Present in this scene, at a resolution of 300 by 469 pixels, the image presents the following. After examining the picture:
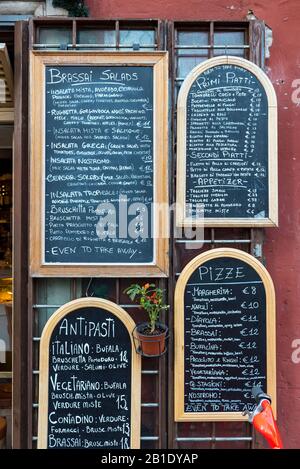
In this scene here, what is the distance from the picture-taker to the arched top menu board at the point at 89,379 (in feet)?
11.0

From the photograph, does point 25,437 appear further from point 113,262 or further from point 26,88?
point 26,88

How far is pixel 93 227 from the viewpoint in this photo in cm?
344

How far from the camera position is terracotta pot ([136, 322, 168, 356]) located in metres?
3.24

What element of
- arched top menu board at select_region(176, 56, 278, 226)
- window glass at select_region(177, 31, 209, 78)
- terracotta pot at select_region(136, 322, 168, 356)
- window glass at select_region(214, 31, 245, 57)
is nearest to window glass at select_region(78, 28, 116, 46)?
window glass at select_region(177, 31, 209, 78)

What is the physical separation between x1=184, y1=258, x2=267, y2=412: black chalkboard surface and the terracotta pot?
224 millimetres

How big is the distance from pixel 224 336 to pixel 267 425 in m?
0.96

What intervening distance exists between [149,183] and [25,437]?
2.38 metres

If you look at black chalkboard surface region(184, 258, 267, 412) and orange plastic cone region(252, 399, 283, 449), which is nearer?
orange plastic cone region(252, 399, 283, 449)

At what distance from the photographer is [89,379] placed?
11.1 ft

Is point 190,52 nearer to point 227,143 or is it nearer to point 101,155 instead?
point 227,143

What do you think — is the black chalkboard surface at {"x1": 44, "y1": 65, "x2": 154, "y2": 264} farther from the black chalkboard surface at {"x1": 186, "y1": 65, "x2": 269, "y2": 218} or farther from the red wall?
the red wall

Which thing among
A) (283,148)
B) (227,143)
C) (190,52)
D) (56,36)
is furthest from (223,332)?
(56,36)

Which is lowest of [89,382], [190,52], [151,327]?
[89,382]

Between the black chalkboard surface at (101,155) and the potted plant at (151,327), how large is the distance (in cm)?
30
